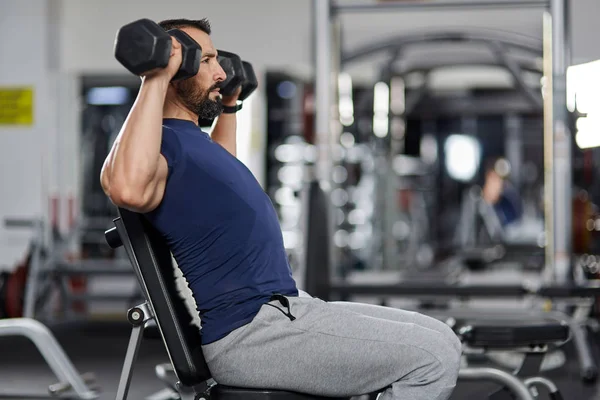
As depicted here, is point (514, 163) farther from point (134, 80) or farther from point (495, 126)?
point (134, 80)

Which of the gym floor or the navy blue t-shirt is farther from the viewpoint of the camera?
the gym floor

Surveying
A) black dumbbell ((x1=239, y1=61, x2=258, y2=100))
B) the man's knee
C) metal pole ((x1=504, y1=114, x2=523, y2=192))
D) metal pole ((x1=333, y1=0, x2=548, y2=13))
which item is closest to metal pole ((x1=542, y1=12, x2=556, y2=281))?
metal pole ((x1=333, y1=0, x2=548, y2=13))

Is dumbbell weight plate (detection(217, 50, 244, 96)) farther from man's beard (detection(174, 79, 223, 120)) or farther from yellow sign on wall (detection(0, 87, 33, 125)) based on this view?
yellow sign on wall (detection(0, 87, 33, 125))

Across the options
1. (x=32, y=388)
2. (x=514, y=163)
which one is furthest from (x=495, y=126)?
(x=32, y=388)

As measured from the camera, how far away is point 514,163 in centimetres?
1193

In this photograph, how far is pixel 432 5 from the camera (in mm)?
4957

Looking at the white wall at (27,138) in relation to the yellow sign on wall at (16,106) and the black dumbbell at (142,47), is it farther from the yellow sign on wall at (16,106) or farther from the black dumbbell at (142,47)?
the black dumbbell at (142,47)

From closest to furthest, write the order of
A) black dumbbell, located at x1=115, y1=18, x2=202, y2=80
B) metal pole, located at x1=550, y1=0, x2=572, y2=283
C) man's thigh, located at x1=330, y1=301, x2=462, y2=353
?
black dumbbell, located at x1=115, y1=18, x2=202, y2=80, man's thigh, located at x1=330, y1=301, x2=462, y2=353, metal pole, located at x1=550, y1=0, x2=572, y2=283

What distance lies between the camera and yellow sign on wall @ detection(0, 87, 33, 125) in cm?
720

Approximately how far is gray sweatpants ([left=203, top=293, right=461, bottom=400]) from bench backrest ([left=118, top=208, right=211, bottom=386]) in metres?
0.04

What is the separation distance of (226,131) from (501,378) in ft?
2.91

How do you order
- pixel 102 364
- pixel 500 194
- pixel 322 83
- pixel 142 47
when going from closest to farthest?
pixel 142 47 → pixel 322 83 → pixel 102 364 → pixel 500 194

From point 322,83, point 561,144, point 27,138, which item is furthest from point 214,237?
point 27,138

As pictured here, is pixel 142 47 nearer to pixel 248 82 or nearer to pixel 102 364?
pixel 248 82
